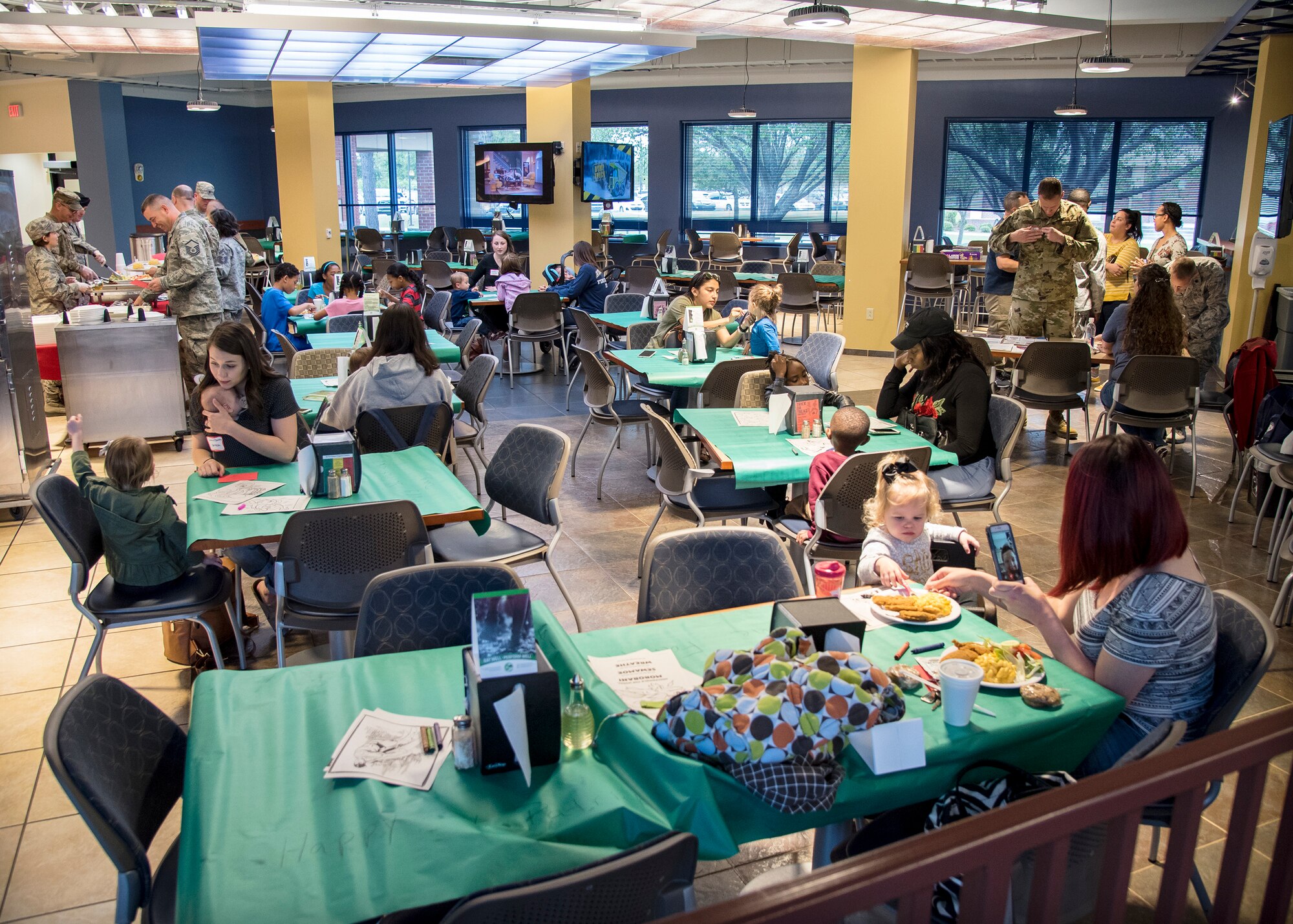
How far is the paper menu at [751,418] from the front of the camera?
15.0ft

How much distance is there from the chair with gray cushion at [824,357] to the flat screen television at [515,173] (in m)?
6.43

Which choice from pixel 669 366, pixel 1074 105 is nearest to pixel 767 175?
pixel 1074 105

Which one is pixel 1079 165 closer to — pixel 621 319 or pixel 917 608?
pixel 621 319

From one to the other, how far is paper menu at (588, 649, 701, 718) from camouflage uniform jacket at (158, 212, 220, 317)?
5.48 meters

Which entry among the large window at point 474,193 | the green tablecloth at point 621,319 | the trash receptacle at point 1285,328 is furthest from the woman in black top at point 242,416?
the large window at point 474,193

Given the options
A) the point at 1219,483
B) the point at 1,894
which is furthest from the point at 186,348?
the point at 1219,483

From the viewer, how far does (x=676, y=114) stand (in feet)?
55.6

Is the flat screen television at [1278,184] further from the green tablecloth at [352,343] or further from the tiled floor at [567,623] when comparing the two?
the green tablecloth at [352,343]

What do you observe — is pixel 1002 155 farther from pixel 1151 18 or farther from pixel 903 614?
pixel 903 614

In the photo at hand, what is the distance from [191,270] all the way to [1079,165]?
12869 mm

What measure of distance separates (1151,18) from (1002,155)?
3.00 meters

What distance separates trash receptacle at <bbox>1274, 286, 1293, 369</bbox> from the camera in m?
8.32

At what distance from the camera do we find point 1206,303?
23.2 ft

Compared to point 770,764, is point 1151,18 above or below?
above
